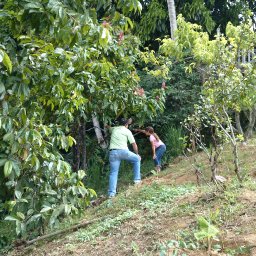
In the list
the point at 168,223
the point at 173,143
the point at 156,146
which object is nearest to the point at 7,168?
the point at 168,223

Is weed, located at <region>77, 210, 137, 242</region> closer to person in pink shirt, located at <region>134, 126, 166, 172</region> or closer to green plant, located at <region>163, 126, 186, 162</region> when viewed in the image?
person in pink shirt, located at <region>134, 126, 166, 172</region>

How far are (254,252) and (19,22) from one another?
287cm

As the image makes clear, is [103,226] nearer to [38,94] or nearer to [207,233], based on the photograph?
[38,94]

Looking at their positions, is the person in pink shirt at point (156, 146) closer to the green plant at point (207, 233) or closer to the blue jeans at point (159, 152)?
the blue jeans at point (159, 152)

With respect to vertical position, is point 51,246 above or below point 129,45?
below

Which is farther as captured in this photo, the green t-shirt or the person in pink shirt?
the person in pink shirt

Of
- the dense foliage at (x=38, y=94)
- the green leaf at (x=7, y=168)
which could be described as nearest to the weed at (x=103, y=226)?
the dense foliage at (x=38, y=94)

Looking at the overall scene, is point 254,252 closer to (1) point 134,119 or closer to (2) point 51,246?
(2) point 51,246

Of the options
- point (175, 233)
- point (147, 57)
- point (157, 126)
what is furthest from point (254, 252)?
point (157, 126)

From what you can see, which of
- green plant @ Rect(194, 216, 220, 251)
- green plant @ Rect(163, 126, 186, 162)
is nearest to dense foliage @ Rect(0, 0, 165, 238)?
green plant @ Rect(194, 216, 220, 251)

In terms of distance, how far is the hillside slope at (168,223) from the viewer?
3910mm

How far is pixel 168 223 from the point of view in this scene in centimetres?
480

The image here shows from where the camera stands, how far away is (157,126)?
11203 millimetres

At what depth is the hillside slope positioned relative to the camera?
3.91 metres
